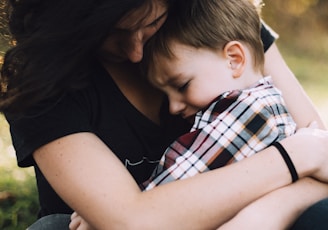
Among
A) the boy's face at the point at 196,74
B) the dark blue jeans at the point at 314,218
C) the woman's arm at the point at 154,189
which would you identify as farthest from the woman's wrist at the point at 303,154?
the boy's face at the point at 196,74

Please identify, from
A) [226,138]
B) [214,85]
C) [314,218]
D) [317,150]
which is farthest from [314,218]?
[214,85]

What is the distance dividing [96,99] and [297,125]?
24.8 inches

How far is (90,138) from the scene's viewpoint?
6.31 ft

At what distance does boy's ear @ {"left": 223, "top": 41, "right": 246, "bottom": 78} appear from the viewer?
2174mm

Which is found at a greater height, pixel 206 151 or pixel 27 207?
pixel 206 151

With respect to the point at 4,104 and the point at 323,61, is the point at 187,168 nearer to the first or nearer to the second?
the point at 4,104

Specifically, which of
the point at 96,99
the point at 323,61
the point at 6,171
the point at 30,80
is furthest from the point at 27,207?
the point at 323,61

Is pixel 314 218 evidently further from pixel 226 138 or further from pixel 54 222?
pixel 54 222

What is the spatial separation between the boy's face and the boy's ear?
1 cm

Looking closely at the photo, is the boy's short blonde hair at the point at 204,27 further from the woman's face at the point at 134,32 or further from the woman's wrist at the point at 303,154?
the woman's wrist at the point at 303,154

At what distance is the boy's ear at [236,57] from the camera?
7.13 ft

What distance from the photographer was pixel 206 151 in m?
1.97

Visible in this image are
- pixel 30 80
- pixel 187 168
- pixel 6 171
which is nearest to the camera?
pixel 30 80

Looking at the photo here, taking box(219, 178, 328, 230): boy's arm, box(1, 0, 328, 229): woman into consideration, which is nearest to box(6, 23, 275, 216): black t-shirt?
box(1, 0, 328, 229): woman
